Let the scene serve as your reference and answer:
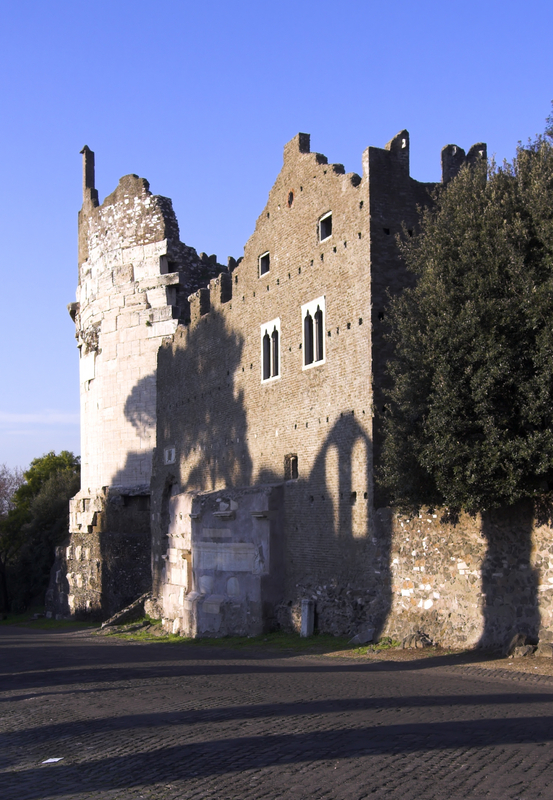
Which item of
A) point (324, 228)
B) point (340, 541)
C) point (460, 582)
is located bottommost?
point (460, 582)

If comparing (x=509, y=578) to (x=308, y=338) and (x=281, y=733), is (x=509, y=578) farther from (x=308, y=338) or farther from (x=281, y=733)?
(x=308, y=338)

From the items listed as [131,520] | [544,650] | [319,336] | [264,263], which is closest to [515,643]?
[544,650]

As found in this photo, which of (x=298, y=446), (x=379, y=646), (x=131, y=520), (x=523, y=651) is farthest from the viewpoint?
(x=131, y=520)

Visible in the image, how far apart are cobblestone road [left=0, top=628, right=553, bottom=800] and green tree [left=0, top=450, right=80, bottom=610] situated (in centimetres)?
3373

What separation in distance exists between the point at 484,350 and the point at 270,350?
9672 millimetres

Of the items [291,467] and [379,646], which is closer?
[379,646]

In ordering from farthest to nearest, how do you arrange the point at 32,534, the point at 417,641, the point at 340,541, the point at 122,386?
the point at 32,534 → the point at 122,386 → the point at 340,541 → the point at 417,641

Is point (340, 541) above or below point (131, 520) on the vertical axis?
above

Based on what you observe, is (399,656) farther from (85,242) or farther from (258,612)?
(85,242)

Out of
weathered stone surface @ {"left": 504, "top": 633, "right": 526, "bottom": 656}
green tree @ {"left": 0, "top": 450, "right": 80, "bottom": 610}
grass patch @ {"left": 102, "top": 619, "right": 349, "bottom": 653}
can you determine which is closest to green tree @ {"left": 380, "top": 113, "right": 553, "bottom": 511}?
weathered stone surface @ {"left": 504, "top": 633, "right": 526, "bottom": 656}

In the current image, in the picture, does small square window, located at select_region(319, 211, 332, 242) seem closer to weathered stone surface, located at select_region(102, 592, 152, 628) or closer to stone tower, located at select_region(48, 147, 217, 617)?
stone tower, located at select_region(48, 147, 217, 617)

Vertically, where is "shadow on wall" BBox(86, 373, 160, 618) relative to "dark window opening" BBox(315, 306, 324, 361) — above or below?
below

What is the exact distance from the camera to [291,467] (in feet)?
70.2

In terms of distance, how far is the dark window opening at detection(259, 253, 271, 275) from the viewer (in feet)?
76.4
